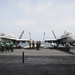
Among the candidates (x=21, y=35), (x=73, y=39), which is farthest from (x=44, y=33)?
(x=73, y=39)

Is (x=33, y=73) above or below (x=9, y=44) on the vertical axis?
below

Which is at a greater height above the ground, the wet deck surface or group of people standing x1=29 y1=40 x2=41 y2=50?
group of people standing x1=29 y1=40 x2=41 y2=50

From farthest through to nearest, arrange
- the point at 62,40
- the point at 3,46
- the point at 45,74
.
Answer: the point at 62,40, the point at 3,46, the point at 45,74

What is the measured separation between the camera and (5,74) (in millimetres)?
13336

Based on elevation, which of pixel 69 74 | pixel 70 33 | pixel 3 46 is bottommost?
pixel 69 74

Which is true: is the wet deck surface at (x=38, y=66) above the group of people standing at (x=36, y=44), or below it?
below

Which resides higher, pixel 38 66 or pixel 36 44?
pixel 36 44

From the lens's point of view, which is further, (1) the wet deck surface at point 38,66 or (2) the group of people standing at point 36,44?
(2) the group of people standing at point 36,44

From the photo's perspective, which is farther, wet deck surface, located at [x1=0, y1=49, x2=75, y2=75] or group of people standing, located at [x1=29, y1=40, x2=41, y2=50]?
group of people standing, located at [x1=29, y1=40, x2=41, y2=50]

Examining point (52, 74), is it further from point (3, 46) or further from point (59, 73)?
point (3, 46)

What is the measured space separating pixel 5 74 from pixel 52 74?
2782mm

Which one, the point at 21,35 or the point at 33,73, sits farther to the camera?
the point at 21,35

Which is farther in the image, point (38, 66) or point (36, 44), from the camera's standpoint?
point (36, 44)

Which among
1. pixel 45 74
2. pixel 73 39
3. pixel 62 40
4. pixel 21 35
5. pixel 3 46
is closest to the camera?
pixel 45 74
